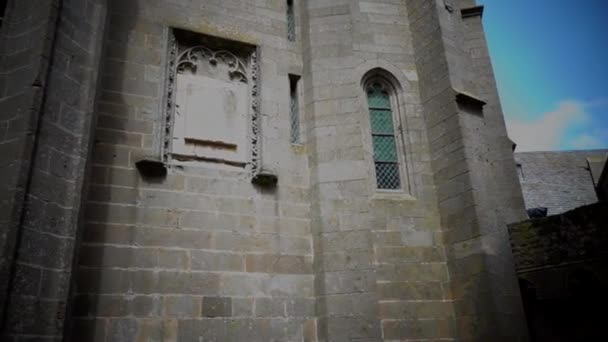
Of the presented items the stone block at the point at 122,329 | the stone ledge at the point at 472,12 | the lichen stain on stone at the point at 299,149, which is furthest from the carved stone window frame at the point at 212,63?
the stone ledge at the point at 472,12

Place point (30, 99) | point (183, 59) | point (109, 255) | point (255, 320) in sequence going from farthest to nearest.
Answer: point (183, 59) < point (255, 320) < point (109, 255) < point (30, 99)

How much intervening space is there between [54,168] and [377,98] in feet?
16.9

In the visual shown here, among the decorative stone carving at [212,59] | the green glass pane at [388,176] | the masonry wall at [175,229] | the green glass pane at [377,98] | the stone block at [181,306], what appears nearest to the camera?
the masonry wall at [175,229]

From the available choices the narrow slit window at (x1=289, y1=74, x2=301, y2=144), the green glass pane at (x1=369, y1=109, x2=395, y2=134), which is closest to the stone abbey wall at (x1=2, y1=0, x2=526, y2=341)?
the narrow slit window at (x1=289, y1=74, x2=301, y2=144)

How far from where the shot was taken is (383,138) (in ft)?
25.8

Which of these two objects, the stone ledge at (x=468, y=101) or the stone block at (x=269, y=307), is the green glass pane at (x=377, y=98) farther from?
the stone block at (x=269, y=307)

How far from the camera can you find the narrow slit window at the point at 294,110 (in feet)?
24.8

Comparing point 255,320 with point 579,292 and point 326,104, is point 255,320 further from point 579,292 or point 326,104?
point 579,292

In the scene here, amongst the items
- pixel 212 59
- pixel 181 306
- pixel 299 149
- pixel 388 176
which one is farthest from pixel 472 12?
pixel 181 306

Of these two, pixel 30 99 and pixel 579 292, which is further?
pixel 579 292

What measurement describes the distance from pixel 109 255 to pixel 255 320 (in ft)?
6.45

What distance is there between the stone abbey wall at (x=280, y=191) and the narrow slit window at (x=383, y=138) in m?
0.16

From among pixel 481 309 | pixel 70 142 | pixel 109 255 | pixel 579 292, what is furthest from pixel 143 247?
pixel 579 292

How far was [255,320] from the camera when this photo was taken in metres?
6.14
